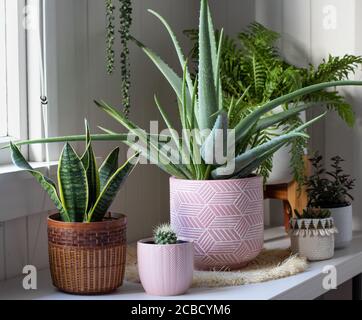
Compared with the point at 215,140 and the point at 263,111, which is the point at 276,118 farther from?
the point at 215,140

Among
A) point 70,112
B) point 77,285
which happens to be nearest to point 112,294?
point 77,285

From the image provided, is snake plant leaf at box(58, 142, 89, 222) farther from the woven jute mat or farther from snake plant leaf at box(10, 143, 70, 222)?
the woven jute mat

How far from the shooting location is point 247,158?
4.83ft

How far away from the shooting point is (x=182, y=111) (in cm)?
158

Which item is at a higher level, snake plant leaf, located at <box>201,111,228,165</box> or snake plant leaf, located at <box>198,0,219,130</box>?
snake plant leaf, located at <box>198,0,219,130</box>

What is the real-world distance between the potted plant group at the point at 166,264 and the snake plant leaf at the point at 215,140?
0.20 meters

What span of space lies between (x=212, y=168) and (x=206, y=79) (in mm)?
187

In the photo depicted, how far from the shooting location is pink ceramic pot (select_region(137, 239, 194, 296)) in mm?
1316

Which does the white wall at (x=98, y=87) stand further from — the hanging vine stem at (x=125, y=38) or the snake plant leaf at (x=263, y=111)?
the snake plant leaf at (x=263, y=111)

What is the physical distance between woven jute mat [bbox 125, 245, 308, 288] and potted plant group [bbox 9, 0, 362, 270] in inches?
1.5

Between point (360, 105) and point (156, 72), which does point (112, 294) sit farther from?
point (360, 105)

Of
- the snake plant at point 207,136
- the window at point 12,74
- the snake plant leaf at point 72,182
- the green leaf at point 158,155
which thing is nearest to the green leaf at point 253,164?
the snake plant at point 207,136

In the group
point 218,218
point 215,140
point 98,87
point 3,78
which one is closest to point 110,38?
point 98,87

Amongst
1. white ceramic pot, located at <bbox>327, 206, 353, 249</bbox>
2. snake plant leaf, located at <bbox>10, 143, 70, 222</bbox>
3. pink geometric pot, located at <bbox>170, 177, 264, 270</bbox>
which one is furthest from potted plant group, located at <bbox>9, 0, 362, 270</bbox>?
white ceramic pot, located at <bbox>327, 206, 353, 249</bbox>
